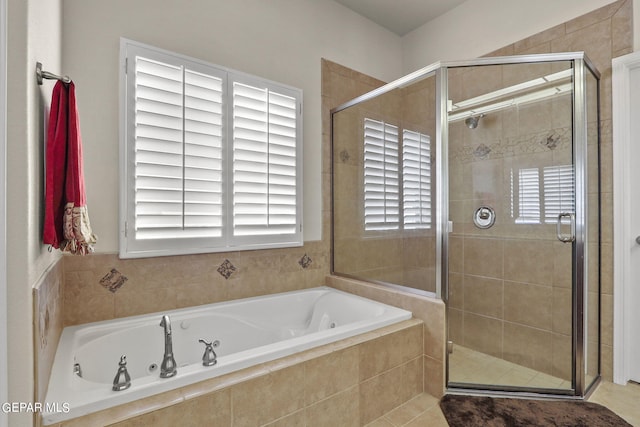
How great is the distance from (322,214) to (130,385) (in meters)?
1.89

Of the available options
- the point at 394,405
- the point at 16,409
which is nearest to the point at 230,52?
the point at 16,409

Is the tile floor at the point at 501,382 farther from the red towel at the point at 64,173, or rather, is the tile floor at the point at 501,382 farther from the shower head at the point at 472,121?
the red towel at the point at 64,173

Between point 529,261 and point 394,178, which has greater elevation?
point 394,178

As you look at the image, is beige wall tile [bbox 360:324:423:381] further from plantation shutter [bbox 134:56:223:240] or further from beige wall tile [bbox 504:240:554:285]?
plantation shutter [bbox 134:56:223:240]

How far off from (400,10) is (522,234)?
228cm

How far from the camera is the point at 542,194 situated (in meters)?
2.17

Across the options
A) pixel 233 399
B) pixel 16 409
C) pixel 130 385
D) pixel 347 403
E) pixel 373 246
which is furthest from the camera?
pixel 373 246

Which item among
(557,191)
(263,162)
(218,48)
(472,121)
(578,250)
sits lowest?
(578,250)

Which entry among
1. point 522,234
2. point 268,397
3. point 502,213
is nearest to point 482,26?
point 502,213

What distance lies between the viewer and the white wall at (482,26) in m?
2.38

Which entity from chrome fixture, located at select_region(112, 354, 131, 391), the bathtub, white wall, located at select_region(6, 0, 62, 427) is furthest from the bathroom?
chrome fixture, located at select_region(112, 354, 131, 391)

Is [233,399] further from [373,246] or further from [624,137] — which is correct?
[624,137]

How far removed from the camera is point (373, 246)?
269cm

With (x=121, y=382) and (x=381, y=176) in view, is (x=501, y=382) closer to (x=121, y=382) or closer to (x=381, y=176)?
(x=381, y=176)
